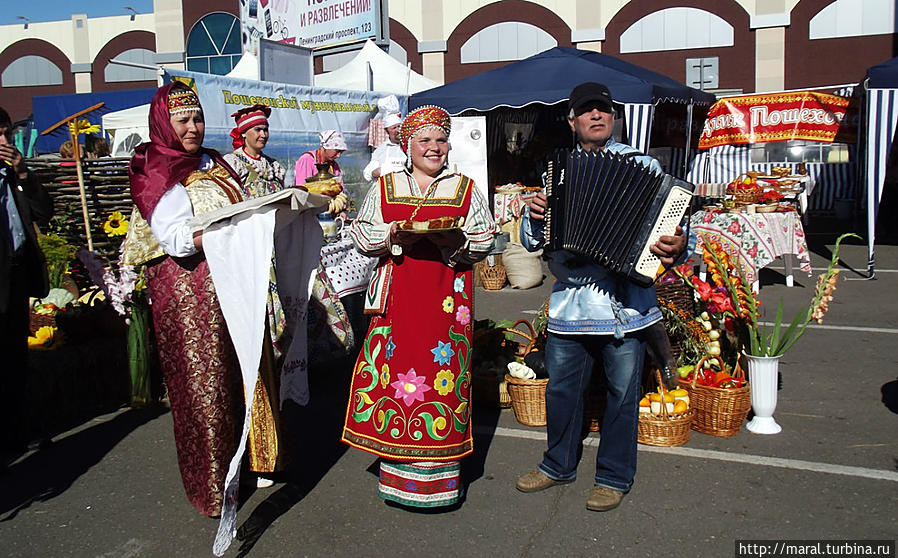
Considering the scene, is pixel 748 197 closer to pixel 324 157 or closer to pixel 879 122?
pixel 879 122

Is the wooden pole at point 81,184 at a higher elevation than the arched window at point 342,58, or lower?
lower

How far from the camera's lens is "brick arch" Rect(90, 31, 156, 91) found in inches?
1206

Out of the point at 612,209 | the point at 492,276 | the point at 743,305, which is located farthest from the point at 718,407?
the point at 492,276

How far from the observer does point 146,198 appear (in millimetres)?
3531

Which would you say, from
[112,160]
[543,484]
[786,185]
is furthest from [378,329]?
[786,185]

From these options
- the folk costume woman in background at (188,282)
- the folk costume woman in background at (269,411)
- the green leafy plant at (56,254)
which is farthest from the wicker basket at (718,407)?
the green leafy plant at (56,254)

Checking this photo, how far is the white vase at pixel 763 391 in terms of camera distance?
471cm

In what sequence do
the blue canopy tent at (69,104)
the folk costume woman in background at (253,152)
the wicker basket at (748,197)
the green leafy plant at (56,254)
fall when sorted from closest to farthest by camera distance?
1. the folk costume woman in background at (253,152)
2. the green leafy plant at (56,254)
3. the wicker basket at (748,197)
4. the blue canopy tent at (69,104)

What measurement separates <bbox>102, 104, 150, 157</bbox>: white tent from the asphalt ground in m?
8.70

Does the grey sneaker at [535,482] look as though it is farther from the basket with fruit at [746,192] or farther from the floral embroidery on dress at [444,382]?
the basket with fruit at [746,192]

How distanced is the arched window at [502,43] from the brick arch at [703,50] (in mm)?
2265

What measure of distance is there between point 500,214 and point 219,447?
8.48 m

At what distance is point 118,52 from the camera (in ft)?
102

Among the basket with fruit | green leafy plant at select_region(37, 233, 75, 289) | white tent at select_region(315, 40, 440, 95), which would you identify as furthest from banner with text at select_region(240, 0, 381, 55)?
green leafy plant at select_region(37, 233, 75, 289)
